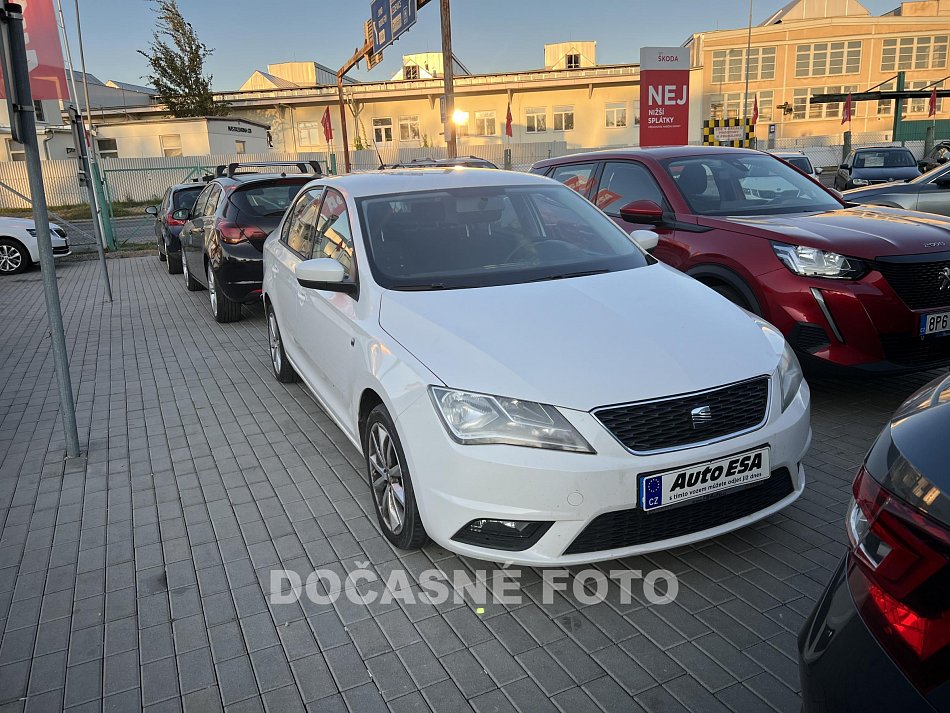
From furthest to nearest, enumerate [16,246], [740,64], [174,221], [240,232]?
1. [740,64]
2. [16,246]
3. [174,221]
4. [240,232]

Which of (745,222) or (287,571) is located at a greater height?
(745,222)

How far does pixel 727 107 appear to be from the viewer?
47312mm

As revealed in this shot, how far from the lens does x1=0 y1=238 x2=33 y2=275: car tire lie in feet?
45.9

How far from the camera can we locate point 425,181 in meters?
4.40

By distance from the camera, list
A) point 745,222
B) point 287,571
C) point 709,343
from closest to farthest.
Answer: point 709,343 → point 287,571 → point 745,222

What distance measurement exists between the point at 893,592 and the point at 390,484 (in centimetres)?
232

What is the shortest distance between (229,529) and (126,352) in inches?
185

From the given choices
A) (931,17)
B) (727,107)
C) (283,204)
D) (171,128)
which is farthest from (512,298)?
(931,17)

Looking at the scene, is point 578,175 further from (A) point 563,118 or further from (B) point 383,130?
(B) point 383,130

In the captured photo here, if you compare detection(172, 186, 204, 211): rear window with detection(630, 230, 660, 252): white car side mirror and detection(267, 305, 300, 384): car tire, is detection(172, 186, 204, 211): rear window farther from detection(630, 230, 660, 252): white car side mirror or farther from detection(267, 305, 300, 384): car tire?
detection(630, 230, 660, 252): white car side mirror

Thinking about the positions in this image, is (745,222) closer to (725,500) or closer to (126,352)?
(725,500)

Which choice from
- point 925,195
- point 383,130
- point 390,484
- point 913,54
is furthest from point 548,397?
point 913,54

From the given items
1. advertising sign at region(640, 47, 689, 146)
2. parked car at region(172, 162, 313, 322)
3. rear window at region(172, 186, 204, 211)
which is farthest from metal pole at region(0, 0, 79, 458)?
advertising sign at region(640, 47, 689, 146)

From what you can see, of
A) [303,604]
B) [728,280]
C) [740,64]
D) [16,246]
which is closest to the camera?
[303,604]
